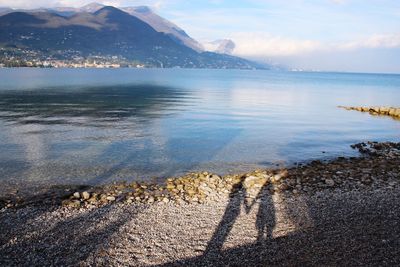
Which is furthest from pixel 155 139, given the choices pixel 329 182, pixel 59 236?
pixel 59 236

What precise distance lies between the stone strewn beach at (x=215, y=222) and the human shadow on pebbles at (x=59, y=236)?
0.04 m

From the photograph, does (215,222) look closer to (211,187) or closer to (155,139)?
(211,187)

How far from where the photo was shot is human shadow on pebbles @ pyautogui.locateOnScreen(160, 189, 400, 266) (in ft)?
40.2

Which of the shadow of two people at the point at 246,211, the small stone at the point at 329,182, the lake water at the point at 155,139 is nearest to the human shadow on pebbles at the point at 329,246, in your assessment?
the shadow of two people at the point at 246,211

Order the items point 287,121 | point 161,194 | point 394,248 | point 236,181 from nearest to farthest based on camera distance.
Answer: point 394,248 < point 161,194 < point 236,181 < point 287,121

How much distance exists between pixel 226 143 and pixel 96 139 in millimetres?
13235

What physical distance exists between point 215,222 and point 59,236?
664cm

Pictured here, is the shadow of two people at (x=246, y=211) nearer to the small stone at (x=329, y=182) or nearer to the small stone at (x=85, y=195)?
the small stone at (x=329, y=182)

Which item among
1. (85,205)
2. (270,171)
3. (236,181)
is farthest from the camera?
(270,171)

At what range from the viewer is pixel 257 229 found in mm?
15656

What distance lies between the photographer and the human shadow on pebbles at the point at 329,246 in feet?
40.2

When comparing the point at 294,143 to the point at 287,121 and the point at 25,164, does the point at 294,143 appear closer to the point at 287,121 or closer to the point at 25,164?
the point at 287,121

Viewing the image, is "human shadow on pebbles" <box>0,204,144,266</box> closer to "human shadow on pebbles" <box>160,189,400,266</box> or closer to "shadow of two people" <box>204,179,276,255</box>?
"human shadow on pebbles" <box>160,189,400,266</box>

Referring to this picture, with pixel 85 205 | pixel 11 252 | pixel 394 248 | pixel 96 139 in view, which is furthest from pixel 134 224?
pixel 96 139
